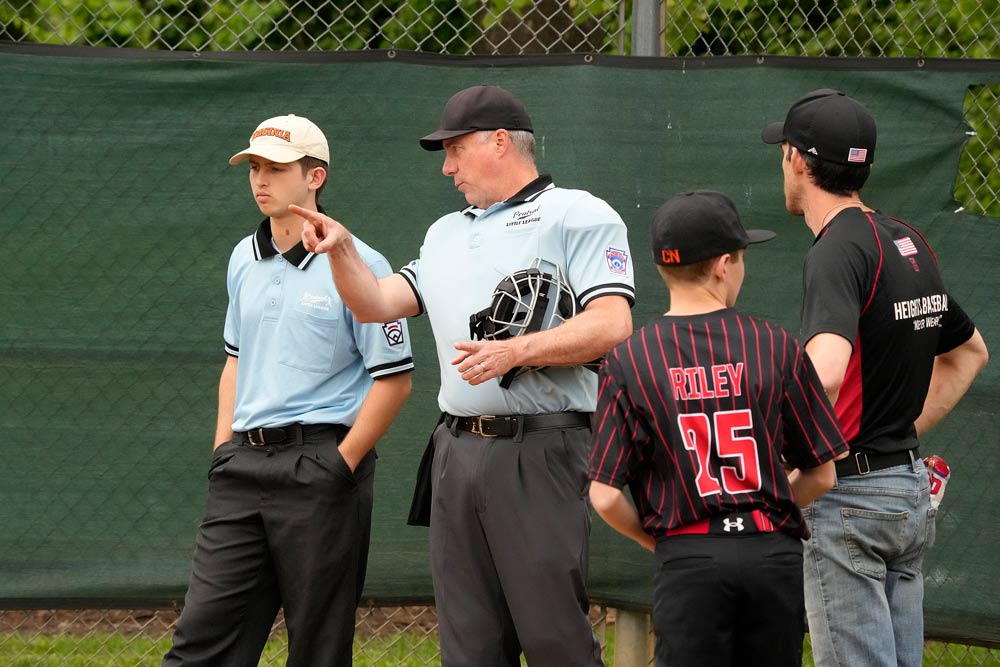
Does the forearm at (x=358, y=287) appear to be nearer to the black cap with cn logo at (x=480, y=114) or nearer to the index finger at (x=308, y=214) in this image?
the index finger at (x=308, y=214)

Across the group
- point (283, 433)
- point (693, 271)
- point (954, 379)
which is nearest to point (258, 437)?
point (283, 433)

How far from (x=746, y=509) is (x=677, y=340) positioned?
40 centimetres

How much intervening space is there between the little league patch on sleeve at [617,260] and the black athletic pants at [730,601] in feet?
2.94

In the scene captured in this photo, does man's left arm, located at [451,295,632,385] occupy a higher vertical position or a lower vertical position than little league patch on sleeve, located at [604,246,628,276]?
lower

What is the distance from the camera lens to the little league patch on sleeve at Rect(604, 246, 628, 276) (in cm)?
339

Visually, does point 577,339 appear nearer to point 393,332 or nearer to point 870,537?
point 393,332

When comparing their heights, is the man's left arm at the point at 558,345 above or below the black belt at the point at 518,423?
above

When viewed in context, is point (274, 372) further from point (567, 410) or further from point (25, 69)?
point (25, 69)

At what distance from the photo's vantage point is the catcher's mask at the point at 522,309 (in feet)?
11.0

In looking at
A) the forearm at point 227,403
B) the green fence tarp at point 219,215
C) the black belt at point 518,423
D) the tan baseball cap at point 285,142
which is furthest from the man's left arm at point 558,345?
the green fence tarp at point 219,215

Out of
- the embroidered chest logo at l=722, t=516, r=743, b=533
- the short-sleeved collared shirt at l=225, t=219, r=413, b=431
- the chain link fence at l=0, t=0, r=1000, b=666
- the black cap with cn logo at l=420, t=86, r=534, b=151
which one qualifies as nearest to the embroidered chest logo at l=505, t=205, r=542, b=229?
the black cap with cn logo at l=420, t=86, r=534, b=151

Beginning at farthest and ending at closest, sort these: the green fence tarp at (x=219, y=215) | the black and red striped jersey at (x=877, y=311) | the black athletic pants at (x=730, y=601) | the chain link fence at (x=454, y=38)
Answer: the chain link fence at (x=454, y=38) → the green fence tarp at (x=219, y=215) → the black and red striped jersey at (x=877, y=311) → the black athletic pants at (x=730, y=601)

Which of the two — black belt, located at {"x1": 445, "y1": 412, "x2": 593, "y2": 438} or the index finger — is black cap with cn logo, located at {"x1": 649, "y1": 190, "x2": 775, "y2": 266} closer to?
black belt, located at {"x1": 445, "y1": 412, "x2": 593, "y2": 438}

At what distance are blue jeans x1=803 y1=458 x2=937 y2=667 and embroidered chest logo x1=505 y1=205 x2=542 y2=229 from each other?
1.08 metres
